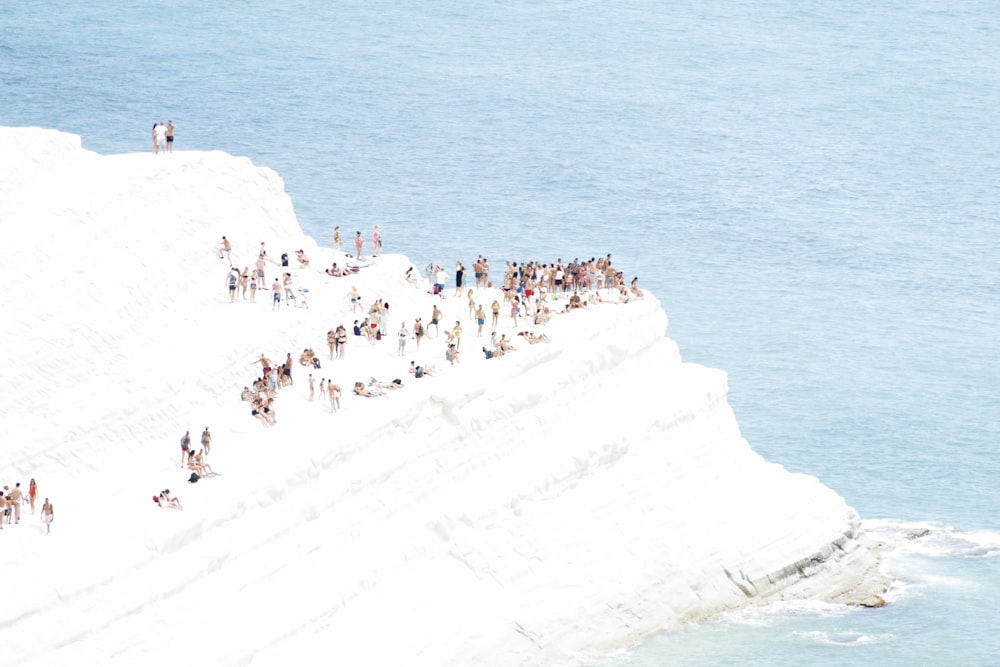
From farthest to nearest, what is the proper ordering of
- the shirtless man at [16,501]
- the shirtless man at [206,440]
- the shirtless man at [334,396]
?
the shirtless man at [334,396], the shirtless man at [206,440], the shirtless man at [16,501]

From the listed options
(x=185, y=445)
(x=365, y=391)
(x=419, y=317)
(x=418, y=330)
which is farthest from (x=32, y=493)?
(x=419, y=317)

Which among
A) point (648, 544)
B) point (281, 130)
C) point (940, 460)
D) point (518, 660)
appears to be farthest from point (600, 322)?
point (281, 130)

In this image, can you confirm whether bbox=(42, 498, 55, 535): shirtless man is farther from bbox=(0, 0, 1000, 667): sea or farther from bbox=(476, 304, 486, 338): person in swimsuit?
bbox=(476, 304, 486, 338): person in swimsuit

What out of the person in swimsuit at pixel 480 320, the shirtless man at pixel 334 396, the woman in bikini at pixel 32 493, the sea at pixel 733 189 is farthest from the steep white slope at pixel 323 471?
the sea at pixel 733 189

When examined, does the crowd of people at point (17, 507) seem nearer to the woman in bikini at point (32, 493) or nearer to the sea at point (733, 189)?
the woman in bikini at point (32, 493)

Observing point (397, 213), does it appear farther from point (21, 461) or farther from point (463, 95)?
point (21, 461)
